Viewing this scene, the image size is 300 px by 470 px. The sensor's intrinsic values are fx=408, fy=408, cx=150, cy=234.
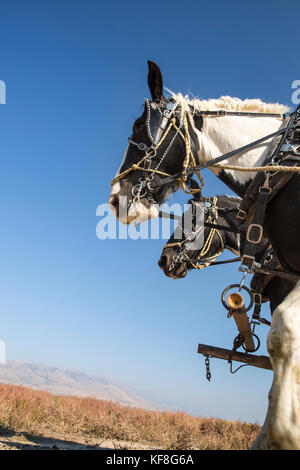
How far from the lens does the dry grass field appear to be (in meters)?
6.60

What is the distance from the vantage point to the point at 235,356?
4629 mm

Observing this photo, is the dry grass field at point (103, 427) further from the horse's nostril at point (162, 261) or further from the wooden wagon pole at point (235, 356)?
the horse's nostril at point (162, 261)

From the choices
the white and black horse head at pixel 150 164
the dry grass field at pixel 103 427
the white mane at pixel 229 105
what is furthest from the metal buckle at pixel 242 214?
the dry grass field at pixel 103 427

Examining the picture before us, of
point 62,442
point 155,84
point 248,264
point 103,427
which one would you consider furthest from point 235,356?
point 103,427

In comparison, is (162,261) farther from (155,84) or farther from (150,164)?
(155,84)

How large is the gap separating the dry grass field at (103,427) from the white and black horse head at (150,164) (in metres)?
3.83

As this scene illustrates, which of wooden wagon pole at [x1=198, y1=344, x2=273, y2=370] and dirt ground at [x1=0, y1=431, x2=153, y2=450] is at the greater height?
wooden wagon pole at [x1=198, y1=344, x2=273, y2=370]

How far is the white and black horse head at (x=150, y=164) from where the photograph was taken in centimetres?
373

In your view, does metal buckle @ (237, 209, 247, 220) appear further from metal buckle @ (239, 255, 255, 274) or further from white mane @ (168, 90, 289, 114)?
white mane @ (168, 90, 289, 114)

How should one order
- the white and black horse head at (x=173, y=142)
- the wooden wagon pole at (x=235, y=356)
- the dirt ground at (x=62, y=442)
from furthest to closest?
the dirt ground at (x=62, y=442) < the wooden wagon pole at (x=235, y=356) < the white and black horse head at (x=173, y=142)

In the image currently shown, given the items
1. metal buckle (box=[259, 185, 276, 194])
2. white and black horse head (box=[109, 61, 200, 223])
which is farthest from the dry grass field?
metal buckle (box=[259, 185, 276, 194])

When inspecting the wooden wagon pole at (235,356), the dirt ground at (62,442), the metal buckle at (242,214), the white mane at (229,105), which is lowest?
the dirt ground at (62,442)

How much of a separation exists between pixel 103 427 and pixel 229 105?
6.14 metres

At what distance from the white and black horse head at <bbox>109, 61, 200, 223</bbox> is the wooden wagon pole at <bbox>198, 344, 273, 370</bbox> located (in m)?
1.85
